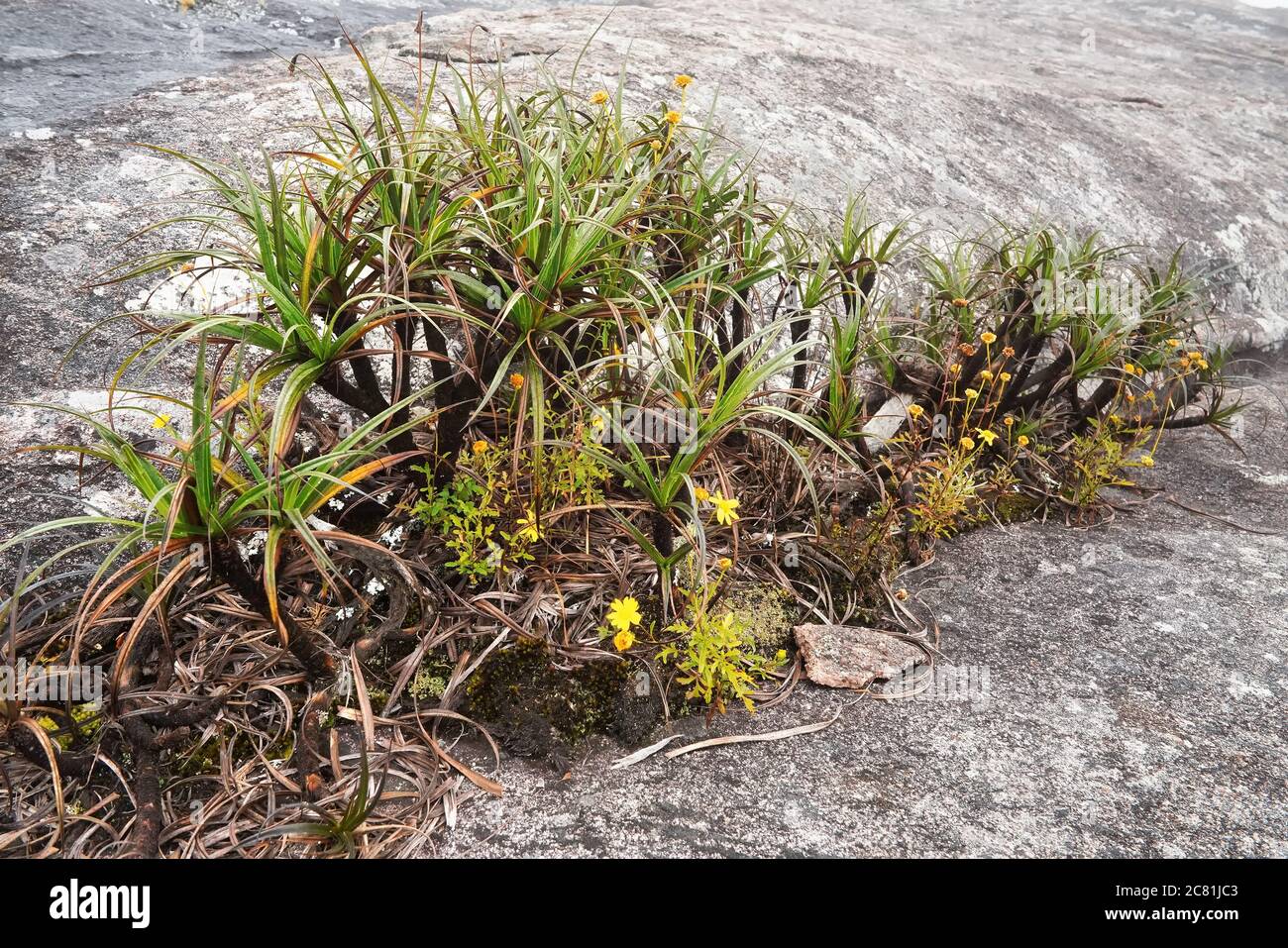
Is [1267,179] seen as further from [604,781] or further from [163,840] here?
[163,840]

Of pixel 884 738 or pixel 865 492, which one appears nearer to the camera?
pixel 884 738

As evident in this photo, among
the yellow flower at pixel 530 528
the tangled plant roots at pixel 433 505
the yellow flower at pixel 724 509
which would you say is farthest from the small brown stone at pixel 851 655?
the yellow flower at pixel 530 528

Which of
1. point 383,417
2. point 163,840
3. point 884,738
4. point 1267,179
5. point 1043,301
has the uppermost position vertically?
point 1267,179

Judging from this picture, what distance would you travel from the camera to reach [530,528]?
1.93 meters

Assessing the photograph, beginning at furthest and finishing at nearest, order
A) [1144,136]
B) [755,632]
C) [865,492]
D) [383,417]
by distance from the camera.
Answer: [1144,136]
[865,492]
[755,632]
[383,417]

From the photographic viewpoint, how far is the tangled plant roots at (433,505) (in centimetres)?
164

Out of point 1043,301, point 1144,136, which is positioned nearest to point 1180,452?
point 1043,301

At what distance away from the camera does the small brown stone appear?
2.03 m

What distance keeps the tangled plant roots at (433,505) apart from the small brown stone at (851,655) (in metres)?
0.09

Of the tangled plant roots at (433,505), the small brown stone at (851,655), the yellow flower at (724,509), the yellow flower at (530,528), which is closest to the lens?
the tangled plant roots at (433,505)

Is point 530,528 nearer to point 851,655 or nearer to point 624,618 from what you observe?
point 624,618

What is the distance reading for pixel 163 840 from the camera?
1607 millimetres

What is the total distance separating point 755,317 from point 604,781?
5.35ft

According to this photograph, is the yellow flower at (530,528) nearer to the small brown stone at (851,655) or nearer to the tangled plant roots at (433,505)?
the tangled plant roots at (433,505)
